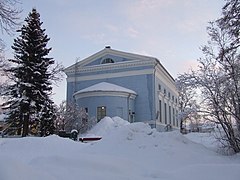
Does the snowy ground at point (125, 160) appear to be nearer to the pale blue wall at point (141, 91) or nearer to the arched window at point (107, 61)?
the pale blue wall at point (141, 91)

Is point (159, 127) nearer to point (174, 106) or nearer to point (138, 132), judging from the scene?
point (174, 106)

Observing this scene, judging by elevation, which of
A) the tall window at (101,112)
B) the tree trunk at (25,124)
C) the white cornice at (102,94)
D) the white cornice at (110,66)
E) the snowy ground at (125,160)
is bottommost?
the snowy ground at (125,160)

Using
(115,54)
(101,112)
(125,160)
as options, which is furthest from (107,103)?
(125,160)

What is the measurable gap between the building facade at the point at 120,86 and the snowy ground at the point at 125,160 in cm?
1415

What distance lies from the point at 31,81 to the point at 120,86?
10610mm

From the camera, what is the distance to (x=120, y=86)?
31.9 meters

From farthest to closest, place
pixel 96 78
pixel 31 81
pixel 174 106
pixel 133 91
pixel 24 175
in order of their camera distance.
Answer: pixel 174 106 → pixel 96 78 → pixel 133 91 → pixel 31 81 → pixel 24 175

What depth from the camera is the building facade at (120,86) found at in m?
28.7

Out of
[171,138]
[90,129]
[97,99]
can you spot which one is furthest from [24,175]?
[97,99]

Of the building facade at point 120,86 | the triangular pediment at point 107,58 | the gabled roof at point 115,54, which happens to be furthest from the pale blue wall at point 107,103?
the triangular pediment at point 107,58

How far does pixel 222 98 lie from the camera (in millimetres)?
11164

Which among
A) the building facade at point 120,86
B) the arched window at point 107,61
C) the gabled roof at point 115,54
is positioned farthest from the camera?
the arched window at point 107,61

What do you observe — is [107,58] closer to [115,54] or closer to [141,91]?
[115,54]

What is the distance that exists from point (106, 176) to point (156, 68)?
2671cm
